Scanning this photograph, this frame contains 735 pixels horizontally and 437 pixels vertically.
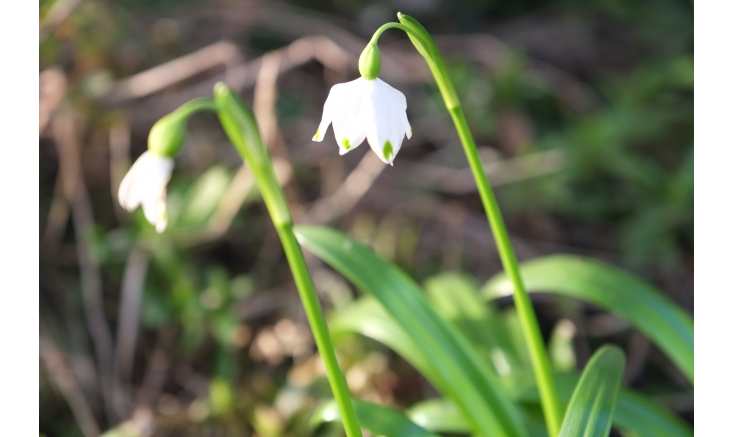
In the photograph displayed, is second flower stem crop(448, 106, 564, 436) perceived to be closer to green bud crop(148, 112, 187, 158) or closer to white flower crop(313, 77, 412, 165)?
white flower crop(313, 77, 412, 165)

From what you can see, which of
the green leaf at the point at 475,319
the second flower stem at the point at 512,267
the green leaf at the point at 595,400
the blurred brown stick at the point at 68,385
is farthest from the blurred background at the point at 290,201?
Result: the green leaf at the point at 595,400

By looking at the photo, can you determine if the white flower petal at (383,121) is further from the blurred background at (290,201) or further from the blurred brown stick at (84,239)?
the blurred brown stick at (84,239)

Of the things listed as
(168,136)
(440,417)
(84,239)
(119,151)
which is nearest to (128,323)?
(84,239)

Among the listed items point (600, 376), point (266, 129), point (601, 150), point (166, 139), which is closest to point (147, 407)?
point (266, 129)

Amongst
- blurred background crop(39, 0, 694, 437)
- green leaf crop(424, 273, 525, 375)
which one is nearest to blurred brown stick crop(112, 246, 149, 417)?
blurred background crop(39, 0, 694, 437)

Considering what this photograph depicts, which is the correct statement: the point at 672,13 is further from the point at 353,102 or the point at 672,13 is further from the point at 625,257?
the point at 353,102

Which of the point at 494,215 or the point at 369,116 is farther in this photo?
the point at 494,215

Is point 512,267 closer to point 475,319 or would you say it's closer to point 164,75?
point 475,319

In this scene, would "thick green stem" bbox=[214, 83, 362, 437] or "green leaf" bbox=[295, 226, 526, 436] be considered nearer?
"thick green stem" bbox=[214, 83, 362, 437]
